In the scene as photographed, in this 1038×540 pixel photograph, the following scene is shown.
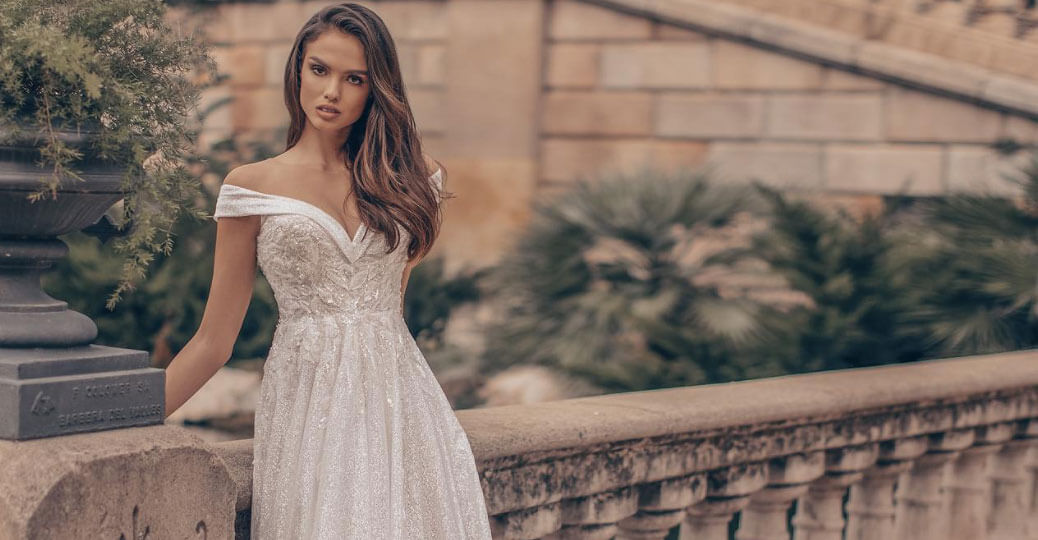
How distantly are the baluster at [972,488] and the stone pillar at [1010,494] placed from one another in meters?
0.11

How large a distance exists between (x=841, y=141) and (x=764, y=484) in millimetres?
7656

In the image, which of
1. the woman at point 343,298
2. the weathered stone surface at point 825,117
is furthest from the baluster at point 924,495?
the weathered stone surface at point 825,117

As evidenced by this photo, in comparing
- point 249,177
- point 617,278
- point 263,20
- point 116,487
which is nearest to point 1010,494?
point 249,177

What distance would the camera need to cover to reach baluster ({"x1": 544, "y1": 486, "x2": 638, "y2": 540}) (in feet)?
11.0

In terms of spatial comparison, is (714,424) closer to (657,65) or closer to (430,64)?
(657,65)

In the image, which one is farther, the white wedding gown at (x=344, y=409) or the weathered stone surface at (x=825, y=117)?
the weathered stone surface at (x=825, y=117)

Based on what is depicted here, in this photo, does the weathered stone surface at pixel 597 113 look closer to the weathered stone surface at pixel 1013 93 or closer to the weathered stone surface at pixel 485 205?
the weathered stone surface at pixel 485 205

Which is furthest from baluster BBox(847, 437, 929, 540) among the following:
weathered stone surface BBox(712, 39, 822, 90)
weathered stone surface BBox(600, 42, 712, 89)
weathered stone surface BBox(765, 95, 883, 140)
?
weathered stone surface BBox(600, 42, 712, 89)

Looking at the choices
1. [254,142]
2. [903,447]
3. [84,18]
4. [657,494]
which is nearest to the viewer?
[84,18]

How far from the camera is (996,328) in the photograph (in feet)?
23.5

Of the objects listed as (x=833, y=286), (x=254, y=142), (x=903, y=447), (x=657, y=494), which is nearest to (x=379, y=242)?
(x=657, y=494)

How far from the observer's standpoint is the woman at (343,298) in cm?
273

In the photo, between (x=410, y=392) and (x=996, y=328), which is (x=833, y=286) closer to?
(x=996, y=328)

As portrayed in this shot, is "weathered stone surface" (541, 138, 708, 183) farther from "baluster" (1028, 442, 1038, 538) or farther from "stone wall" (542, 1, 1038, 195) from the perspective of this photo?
"baluster" (1028, 442, 1038, 538)
